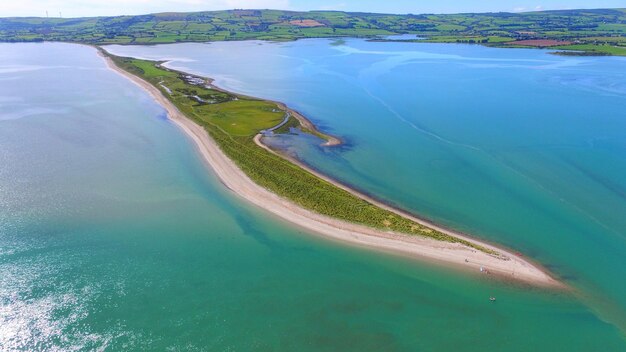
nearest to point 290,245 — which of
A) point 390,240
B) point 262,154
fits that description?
point 390,240

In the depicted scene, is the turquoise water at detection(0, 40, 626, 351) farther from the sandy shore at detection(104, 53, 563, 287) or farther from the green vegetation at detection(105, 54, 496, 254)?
the green vegetation at detection(105, 54, 496, 254)

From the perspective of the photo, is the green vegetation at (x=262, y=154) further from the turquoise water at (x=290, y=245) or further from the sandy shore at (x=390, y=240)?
the turquoise water at (x=290, y=245)

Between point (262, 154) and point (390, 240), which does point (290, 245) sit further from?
point (262, 154)

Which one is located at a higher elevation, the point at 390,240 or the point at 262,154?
the point at 262,154

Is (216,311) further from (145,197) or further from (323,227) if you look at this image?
(145,197)

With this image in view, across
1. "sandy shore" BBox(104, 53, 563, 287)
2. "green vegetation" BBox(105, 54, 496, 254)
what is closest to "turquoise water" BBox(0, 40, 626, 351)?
"sandy shore" BBox(104, 53, 563, 287)

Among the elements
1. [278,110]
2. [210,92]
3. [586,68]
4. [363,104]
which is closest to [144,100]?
[210,92]
